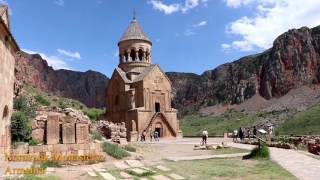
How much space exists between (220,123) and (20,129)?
5195cm

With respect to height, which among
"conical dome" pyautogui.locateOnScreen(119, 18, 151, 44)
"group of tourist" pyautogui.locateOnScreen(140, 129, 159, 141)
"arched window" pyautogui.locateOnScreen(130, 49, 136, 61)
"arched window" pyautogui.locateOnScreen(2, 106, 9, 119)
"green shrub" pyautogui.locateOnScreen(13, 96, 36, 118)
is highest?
A: "conical dome" pyautogui.locateOnScreen(119, 18, 151, 44)

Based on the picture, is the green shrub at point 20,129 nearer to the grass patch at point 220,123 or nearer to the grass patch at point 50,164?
the grass patch at point 50,164

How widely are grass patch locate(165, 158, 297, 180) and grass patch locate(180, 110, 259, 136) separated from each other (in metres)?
39.7

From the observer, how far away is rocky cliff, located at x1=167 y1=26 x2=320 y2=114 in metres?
72.1

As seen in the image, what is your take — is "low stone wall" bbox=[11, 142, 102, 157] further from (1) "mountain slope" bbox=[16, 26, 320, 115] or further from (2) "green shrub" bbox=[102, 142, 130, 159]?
(1) "mountain slope" bbox=[16, 26, 320, 115]

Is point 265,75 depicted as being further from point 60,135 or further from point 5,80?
point 5,80

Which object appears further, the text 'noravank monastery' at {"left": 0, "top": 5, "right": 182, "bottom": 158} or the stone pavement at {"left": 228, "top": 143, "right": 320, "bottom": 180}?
the text 'noravank monastery' at {"left": 0, "top": 5, "right": 182, "bottom": 158}

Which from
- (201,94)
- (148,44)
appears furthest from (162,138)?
(201,94)

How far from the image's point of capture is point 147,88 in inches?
1369

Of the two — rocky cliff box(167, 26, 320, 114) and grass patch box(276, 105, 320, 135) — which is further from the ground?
rocky cliff box(167, 26, 320, 114)

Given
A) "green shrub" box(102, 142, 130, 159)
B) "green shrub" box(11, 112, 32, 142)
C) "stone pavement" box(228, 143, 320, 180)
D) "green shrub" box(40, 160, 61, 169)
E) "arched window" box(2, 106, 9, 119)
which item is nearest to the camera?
"stone pavement" box(228, 143, 320, 180)

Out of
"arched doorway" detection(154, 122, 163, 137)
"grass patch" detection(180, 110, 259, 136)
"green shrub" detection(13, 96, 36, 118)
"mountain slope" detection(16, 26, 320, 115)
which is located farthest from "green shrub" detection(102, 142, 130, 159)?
"mountain slope" detection(16, 26, 320, 115)

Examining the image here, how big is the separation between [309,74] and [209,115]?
22.5 metres

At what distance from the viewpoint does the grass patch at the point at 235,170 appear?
32.3 ft
